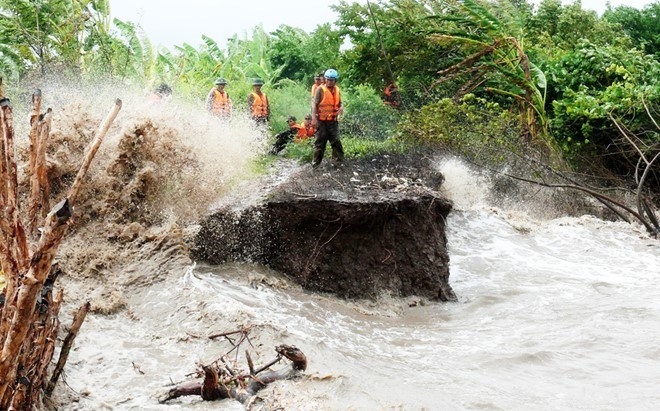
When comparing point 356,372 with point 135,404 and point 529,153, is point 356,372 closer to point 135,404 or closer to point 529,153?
point 135,404

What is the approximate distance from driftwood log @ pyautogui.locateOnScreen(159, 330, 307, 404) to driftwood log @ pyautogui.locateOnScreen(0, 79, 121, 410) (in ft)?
3.95

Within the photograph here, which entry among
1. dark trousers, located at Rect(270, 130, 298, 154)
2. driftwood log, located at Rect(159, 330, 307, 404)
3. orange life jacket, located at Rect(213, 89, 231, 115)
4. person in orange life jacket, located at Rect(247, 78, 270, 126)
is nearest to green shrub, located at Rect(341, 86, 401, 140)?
dark trousers, located at Rect(270, 130, 298, 154)

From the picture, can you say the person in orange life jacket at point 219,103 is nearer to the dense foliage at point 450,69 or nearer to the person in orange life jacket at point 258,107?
the person in orange life jacket at point 258,107

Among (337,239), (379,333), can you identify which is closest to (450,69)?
(337,239)

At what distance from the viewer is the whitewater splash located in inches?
235

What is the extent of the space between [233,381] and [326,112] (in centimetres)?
810

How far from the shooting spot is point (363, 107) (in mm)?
19391

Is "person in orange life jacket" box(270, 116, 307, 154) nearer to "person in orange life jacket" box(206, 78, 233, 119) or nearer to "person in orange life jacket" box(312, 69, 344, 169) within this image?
"person in orange life jacket" box(206, 78, 233, 119)

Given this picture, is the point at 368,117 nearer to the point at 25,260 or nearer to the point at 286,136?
the point at 286,136

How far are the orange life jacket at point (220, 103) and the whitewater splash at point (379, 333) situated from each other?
3.69 meters

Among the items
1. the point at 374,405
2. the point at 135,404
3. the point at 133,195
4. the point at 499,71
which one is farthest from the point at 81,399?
the point at 499,71

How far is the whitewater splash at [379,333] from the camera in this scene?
19.6ft

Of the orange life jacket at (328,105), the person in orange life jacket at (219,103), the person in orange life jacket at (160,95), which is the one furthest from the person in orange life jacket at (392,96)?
the orange life jacket at (328,105)

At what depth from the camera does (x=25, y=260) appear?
3971 mm
